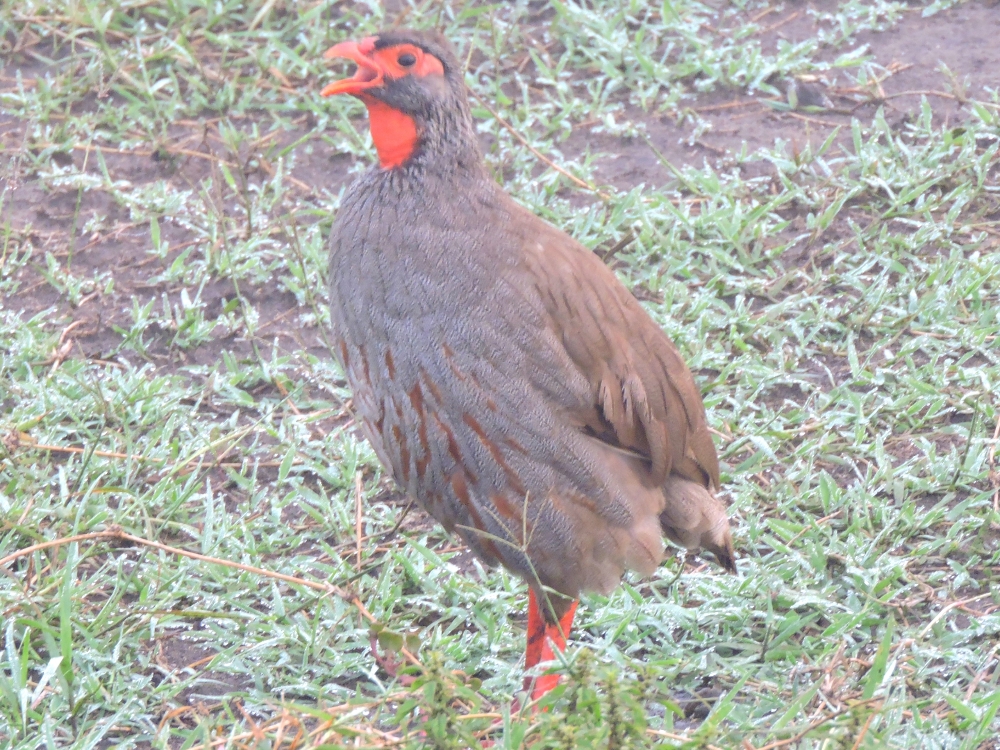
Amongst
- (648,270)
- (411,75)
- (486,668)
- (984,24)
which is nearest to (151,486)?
(486,668)

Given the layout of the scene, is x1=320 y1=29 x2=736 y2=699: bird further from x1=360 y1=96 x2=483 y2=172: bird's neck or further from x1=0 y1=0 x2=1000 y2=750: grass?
x1=0 y1=0 x2=1000 y2=750: grass

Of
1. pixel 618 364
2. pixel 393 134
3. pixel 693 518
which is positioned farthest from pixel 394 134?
pixel 693 518

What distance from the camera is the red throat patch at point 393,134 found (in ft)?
9.84

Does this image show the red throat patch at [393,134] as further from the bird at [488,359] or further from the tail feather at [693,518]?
the tail feather at [693,518]

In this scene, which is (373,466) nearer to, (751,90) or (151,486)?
(151,486)

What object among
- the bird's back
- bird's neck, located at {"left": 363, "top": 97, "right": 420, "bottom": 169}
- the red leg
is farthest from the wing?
the red leg

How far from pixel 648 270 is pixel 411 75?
1820 mm

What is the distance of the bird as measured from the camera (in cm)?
281

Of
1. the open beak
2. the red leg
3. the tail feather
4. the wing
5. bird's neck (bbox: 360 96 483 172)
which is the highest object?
the open beak

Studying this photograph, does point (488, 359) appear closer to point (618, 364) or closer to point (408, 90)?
point (618, 364)

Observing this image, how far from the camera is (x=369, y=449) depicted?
3912mm

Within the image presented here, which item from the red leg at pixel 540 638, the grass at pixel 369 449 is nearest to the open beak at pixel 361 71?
the grass at pixel 369 449

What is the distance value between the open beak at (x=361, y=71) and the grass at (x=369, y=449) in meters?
1.18

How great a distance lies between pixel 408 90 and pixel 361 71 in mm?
147
